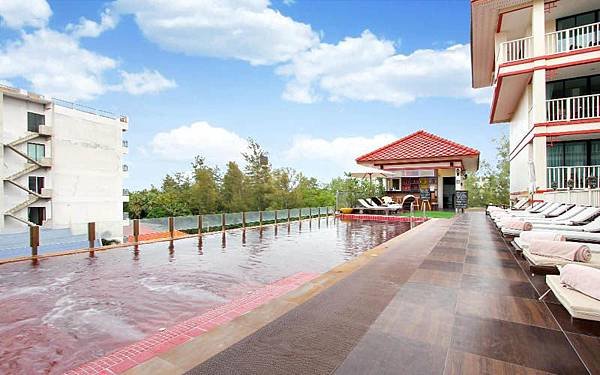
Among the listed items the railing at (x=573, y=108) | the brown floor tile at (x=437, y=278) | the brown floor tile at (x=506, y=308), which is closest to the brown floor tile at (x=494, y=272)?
the brown floor tile at (x=437, y=278)

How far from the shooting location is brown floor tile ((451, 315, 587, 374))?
191 cm

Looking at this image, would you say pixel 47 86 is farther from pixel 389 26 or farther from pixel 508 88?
pixel 508 88

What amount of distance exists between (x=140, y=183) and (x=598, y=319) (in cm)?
4221

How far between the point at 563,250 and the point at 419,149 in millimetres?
18815

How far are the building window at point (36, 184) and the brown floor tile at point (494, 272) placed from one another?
1269 inches

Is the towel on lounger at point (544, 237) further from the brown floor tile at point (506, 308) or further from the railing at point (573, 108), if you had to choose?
the railing at point (573, 108)

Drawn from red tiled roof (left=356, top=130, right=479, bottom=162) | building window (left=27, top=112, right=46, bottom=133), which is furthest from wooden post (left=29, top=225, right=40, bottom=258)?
building window (left=27, top=112, right=46, bottom=133)

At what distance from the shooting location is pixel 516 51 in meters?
12.0

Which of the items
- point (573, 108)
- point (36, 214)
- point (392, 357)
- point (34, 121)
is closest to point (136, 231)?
point (392, 357)

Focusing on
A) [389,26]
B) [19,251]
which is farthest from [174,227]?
[389,26]

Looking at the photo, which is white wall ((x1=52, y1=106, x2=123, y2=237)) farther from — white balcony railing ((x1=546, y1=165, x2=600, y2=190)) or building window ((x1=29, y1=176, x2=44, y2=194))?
white balcony railing ((x1=546, y1=165, x2=600, y2=190))

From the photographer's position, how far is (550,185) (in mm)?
10633

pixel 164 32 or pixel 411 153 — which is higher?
pixel 164 32

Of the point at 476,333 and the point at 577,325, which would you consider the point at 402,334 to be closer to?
the point at 476,333
